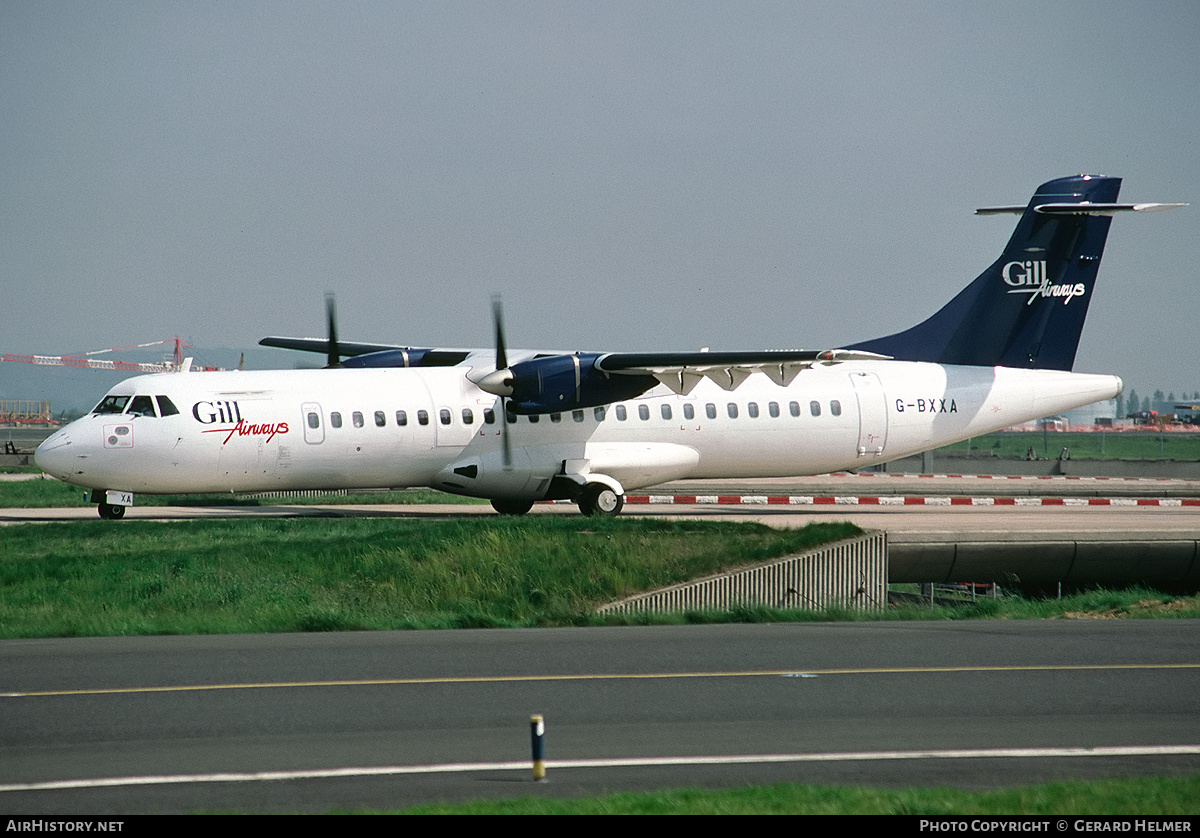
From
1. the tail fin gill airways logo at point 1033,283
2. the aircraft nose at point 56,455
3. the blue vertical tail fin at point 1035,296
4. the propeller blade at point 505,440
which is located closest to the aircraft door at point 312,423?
the propeller blade at point 505,440

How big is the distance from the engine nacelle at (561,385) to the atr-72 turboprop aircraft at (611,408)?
33 mm

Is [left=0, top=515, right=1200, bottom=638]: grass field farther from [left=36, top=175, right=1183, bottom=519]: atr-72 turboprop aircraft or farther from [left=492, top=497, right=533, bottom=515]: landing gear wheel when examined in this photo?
[left=492, top=497, right=533, bottom=515]: landing gear wheel

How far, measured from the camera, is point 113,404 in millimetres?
24016

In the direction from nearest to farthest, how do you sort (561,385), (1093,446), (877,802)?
(877,802) < (561,385) < (1093,446)

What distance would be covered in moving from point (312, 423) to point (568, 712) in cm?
1605

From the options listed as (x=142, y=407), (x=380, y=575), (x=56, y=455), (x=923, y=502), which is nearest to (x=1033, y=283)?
(x=923, y=502)

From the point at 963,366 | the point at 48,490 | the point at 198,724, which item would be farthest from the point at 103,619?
the point at 48,490

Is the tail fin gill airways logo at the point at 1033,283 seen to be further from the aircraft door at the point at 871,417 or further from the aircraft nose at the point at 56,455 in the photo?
the aircraft nose at the point at 56,455

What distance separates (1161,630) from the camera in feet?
46.5

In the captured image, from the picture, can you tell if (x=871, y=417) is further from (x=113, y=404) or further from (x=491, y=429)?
(x=113, y=404)

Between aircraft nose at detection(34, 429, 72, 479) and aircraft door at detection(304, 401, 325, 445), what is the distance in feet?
14.3

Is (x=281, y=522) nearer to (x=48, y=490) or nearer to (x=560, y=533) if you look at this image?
(x=560, y=533)

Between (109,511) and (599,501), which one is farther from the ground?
(109,511)
